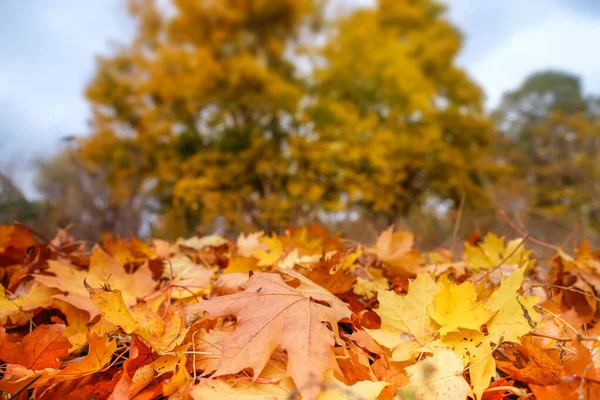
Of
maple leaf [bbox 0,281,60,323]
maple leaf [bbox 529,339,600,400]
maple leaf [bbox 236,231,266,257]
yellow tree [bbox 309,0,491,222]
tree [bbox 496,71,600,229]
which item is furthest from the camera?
tree [bbox 496,71,600,229]

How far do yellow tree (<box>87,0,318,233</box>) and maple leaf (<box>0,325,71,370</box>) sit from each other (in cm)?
802

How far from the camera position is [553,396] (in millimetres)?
368

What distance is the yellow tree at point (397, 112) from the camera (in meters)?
8.67

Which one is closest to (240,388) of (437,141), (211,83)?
(211,83)

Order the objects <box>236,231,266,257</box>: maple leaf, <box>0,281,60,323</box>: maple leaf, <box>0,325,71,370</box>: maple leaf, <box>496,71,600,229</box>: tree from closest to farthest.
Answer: <box>0,325,71,370</box>: maple leaf, <box>0,281,60,323</box>: maple leaf, <box>236,231,266,257</box>: maple leaf, <box>496,71,600,229</box>: tree

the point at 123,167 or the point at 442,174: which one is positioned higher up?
the point at 123,167

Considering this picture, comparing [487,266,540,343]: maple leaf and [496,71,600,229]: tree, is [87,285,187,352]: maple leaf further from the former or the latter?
[496,71,600,229]: tree

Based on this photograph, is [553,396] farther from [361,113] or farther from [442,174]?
[442,174]

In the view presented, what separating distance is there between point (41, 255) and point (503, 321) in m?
0.81

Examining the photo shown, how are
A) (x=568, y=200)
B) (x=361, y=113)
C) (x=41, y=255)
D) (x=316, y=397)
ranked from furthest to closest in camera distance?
1. (x=568, y=200)
2. (x=361, y=113)
3. (x=41, y=255)
4. (x=316, y=397)

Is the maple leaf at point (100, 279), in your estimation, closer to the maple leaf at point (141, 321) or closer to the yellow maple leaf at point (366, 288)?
the maple leaf at point (141, 321)

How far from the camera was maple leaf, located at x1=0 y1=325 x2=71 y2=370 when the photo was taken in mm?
428

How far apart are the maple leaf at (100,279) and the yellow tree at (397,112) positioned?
6645 mm

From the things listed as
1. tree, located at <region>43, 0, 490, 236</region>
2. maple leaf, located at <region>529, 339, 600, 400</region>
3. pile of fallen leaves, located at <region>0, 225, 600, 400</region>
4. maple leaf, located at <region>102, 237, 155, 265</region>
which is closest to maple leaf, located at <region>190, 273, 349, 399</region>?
pile of fallen leaves, located at <region>0, 225, 600, 400</region>
